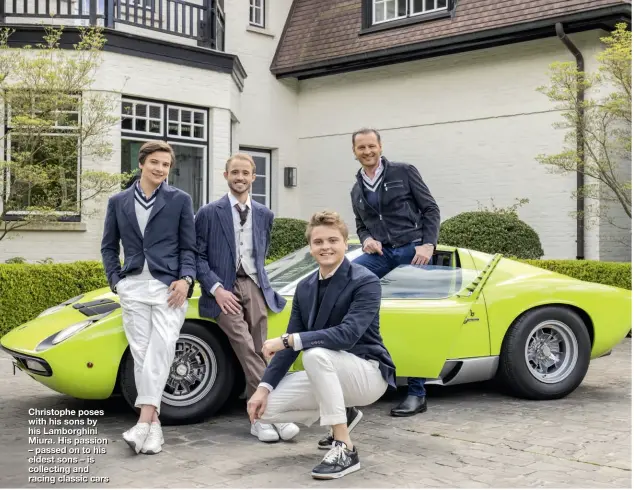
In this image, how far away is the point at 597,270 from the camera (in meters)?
11.7

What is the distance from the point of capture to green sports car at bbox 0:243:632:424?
5.62 m

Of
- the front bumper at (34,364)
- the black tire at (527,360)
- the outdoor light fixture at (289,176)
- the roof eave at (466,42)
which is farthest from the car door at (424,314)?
the outdoor light fixture at (289,176)

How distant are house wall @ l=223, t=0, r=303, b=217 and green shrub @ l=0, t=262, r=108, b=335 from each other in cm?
639

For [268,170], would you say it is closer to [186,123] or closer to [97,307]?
[186,123]

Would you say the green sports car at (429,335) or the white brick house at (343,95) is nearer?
the green sports car at (429,335)

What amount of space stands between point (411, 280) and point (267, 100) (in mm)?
11584

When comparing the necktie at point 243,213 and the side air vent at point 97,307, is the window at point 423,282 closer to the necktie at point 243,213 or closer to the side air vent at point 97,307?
the necktie at point 243,213

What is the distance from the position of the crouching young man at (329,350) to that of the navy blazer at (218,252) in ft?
3.07

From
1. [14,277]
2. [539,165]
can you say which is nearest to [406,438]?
[14,277]

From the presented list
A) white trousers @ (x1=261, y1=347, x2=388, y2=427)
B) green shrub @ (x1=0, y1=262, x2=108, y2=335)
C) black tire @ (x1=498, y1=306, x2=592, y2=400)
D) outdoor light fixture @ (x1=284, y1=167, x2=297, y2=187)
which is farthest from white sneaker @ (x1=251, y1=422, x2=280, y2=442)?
outdoor light fixture @ (x1=284, y1=167, x2=297, y2=187)

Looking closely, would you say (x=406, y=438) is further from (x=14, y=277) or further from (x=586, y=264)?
(x=586, y=264)

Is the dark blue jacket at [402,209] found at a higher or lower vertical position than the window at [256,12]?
lower

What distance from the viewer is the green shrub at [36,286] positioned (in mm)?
10062

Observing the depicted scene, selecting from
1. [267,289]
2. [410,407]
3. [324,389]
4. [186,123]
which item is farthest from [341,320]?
[186,123]
